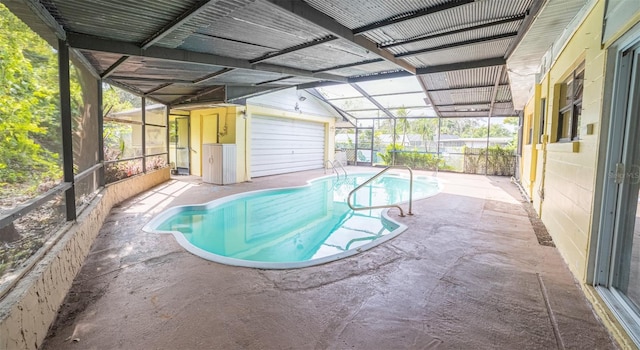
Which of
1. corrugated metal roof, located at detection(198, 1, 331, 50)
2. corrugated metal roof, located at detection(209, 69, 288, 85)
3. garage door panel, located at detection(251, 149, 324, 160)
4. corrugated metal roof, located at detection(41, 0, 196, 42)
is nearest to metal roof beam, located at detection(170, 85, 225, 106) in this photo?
corrugated metal roof, located at detection(209, 69, 288, 85)

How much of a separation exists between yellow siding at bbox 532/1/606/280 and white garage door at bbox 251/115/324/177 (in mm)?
8108

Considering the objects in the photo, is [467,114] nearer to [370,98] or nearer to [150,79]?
[370,98]

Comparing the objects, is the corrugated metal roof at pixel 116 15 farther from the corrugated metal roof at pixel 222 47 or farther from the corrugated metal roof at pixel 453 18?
the corrugated metal roof at pixel 453 18

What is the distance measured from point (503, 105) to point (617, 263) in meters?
9.82

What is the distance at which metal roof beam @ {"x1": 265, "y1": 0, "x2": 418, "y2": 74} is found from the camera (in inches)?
126

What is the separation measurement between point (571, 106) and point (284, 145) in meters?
8.99

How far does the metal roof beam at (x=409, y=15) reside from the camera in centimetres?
338

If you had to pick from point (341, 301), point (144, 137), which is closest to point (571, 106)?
point (341, 301)

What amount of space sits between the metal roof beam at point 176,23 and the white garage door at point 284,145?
6.02 meters

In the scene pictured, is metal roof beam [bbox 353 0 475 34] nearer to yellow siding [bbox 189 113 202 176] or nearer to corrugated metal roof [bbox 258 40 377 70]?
corrugated metal roof [bbox 258 40 377 70]

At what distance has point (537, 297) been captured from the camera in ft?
8.25

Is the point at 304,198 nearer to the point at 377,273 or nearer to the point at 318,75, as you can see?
the point at 318,75

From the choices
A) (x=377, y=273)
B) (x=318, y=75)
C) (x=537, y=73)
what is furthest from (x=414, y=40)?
(x=377, y=273)

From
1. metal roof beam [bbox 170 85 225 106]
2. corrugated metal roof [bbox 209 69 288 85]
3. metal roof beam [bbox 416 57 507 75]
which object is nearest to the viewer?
metal roof beam [bbox 416 57 507 75]
